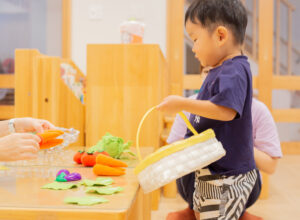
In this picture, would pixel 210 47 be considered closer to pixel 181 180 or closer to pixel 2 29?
pixel 181 180

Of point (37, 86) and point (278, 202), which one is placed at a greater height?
point (37, 86)

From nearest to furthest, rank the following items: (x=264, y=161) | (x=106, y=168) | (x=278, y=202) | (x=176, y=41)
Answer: (x=106, y=168), (x=264, y=161), (x=278, y=202), (x=176, y=41)

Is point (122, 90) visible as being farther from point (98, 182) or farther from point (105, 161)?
point (98, 182)

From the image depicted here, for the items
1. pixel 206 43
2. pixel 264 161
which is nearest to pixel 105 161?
pixel 206 43

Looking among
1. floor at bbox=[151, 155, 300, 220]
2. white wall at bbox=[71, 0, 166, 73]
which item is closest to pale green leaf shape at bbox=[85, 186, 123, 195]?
floor at bbox=[151, 155, 300, 220]

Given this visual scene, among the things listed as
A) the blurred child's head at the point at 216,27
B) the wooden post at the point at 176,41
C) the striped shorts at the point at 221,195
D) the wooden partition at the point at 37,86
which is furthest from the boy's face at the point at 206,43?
the wooden post at the point at 176,41

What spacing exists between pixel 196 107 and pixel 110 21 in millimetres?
2466

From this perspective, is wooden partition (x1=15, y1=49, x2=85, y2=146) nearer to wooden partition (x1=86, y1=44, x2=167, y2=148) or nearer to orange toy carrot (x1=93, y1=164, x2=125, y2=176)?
wooden partition (x1=86, y1=44, x2=167, y2=148)

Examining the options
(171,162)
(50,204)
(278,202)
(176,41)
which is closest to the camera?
(50,204)

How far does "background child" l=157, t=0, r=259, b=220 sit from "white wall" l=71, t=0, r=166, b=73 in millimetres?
2158

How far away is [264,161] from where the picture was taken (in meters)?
1.49

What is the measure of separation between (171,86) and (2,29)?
5.09 ft

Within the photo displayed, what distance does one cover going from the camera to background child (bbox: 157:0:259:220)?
93 centimetres

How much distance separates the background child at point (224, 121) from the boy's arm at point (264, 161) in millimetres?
503
